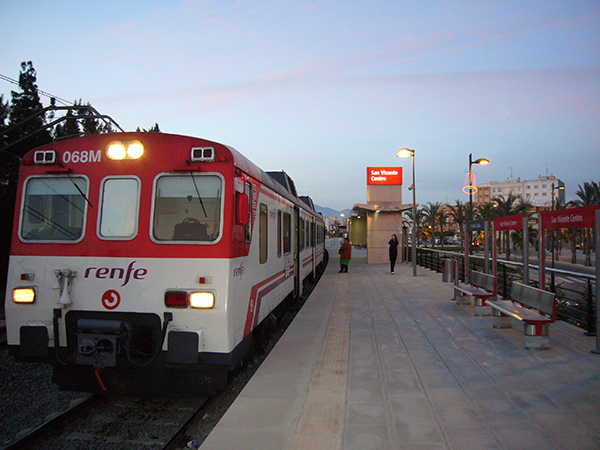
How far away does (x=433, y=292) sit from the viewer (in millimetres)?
13703

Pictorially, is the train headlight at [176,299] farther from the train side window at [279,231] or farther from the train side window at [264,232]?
the train side window at [279,231]

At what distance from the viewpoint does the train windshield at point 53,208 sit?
4.79m

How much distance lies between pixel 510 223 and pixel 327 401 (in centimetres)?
598

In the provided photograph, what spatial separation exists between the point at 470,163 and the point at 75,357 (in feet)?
58.1

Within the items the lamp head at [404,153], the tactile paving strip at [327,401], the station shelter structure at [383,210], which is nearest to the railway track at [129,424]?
the tactile paving strip at [327,401]

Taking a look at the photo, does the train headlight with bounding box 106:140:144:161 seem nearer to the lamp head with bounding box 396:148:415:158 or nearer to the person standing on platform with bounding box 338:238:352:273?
the person standing on platform with bounding box 338:238:352:273

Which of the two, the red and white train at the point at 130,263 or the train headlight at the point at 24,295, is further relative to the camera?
the train headlight at the point at 24,295

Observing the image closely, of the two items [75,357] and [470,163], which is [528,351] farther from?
[470,163]

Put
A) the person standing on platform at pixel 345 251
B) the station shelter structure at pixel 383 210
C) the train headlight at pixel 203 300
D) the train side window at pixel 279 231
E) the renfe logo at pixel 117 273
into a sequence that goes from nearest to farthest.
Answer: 1. the train headlight at pixel 203 300
2. the renfe logo at pixel 117 273
3. the train side window at pixel 279 231
4. the person standing on platform at pixel 345 251
5. the station shelter structure at pixel 383 210

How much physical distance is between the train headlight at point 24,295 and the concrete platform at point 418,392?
7.73 ft

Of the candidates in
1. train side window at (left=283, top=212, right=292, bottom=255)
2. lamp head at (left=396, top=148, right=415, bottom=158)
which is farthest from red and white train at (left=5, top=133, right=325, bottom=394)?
lamp head at (left=396, top=148, right=415, bottom=158)

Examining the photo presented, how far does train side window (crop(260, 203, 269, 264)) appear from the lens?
6.20 meters

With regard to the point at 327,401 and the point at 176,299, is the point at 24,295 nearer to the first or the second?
the point at 176,299

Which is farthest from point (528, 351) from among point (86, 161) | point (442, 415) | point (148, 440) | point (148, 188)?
point (86, 161)
